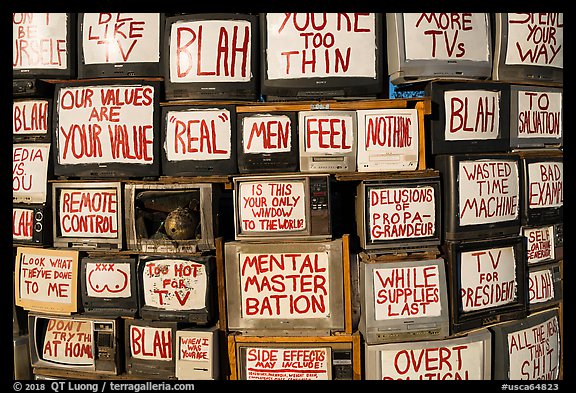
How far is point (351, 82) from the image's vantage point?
356 centimetres

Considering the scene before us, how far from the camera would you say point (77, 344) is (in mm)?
3848

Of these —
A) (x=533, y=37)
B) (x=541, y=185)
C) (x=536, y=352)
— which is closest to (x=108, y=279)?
(x=536, y=352)

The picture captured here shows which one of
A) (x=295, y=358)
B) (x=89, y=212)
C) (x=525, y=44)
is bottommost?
(x=295, y=358)

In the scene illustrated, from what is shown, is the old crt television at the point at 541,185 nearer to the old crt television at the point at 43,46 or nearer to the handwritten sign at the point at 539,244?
the handwritten sign at the point at 539,244

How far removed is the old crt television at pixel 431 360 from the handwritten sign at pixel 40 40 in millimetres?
4260

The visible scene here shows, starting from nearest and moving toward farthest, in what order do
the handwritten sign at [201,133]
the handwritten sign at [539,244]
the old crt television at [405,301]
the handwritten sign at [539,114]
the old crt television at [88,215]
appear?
1. the old crt television at [405,301]
2. the handwritten sign at [201,133]
3. the old crt television at [88,215]
4. the handwritten sign at [539,114]
5. the handwritten sign at [539,244]

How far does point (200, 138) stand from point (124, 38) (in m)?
1.28

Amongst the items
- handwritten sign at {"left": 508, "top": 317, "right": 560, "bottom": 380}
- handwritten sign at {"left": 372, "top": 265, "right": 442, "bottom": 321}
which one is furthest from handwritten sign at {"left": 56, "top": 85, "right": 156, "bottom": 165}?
handwritten sign at {"left": 508, "top": 317, "right": 560, "bottom": 380}

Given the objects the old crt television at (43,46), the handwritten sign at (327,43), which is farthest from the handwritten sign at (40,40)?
the handwritten sign at (327,43)

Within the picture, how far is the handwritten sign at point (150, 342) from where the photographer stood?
369 centimetres

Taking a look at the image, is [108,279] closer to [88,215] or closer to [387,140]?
[88,215]

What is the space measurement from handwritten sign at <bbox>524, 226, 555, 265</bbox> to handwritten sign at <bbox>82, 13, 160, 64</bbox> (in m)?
4.32
